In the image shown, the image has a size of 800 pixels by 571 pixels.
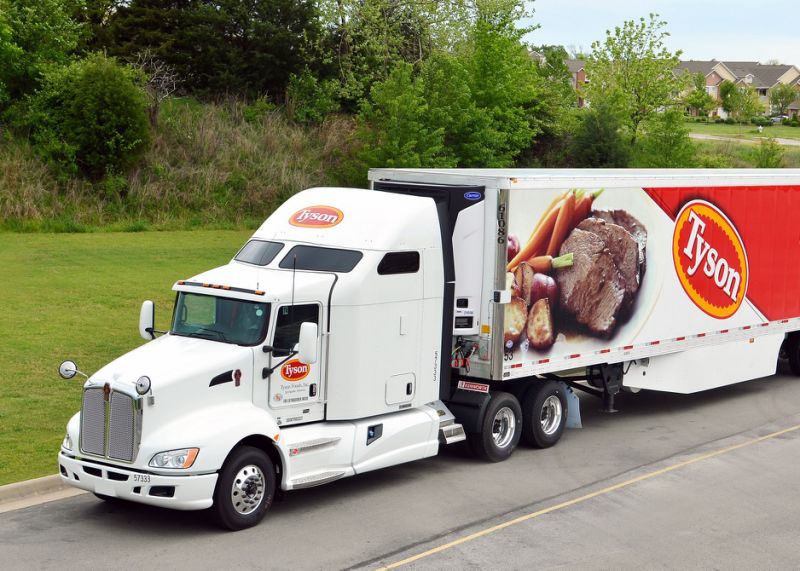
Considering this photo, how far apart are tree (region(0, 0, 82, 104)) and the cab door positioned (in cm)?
2754

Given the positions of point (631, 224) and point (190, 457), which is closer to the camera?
point (190, 457)

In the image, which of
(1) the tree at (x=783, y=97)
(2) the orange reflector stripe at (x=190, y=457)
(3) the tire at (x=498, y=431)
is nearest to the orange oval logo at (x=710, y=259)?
(3) the tire at (x=498, y=431)

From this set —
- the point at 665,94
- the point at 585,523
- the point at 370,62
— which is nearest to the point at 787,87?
the point at 665,94

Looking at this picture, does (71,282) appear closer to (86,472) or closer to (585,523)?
(86,472)

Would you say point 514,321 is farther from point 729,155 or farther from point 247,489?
point 729,155

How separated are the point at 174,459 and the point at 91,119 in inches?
1036

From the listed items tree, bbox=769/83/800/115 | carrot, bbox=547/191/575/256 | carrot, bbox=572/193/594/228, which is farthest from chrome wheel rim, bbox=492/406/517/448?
tree, bbox=769/83/800/115

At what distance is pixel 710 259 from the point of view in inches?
659

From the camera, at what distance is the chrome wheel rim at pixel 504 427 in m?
13.7

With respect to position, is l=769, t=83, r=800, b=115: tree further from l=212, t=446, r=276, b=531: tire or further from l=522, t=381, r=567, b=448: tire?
l=212, t=446, r=276, b=531: tire

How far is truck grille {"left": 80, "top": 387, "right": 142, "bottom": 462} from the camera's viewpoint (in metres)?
10.3

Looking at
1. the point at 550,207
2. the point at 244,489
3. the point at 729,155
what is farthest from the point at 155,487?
the point at 729,155

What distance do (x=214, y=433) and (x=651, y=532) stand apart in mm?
4608

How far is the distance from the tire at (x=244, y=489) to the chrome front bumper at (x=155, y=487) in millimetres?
168
